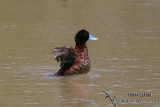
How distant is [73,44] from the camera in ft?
59.3

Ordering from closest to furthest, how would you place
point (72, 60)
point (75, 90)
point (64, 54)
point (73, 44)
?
point (75, 90)
point (64, 54)
point (72, 60)
point (73, 44)

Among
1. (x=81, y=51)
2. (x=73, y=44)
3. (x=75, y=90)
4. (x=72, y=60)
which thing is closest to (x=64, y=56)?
(x=72, y=60)

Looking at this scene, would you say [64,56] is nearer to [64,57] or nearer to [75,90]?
[64,57]

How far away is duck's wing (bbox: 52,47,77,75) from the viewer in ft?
40.5

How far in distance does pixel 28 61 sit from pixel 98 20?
418 inches

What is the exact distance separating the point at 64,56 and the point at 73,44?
18.7 ft

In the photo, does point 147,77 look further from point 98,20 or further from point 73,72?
point 98,20

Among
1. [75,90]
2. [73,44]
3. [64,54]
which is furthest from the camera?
[73,44]

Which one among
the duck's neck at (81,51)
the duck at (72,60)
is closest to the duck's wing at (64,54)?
the duck at (72,60)

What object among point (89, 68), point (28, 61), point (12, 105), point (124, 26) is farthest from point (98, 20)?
point (12, 105)

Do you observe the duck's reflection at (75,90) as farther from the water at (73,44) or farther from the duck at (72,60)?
the duck at (72,60)

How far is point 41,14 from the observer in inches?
1052

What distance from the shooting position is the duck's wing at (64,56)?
1234 cm

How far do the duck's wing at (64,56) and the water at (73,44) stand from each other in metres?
0.32
